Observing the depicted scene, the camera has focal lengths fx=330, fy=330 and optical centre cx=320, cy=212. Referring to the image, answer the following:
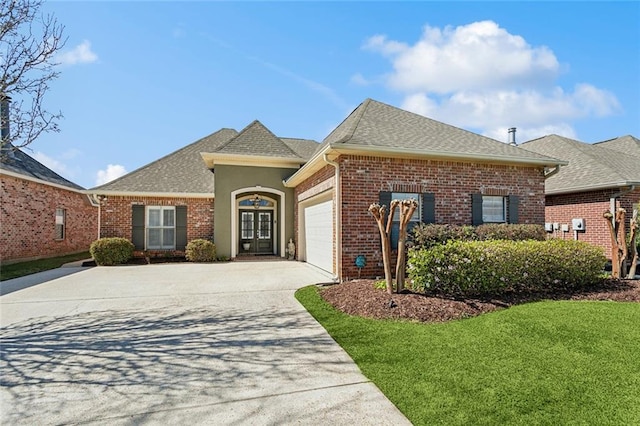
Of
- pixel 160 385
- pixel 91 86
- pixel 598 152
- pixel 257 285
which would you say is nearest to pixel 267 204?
pixel 257 285

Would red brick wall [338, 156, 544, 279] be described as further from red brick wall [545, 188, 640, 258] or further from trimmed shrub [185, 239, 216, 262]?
trimmed shrub [185, 239, 216, 262]

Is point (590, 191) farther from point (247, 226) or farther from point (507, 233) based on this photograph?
point (247, 226)

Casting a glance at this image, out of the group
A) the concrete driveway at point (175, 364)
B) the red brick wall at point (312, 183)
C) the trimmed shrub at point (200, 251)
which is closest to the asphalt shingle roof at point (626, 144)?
the red brick wall at point (312, 183)

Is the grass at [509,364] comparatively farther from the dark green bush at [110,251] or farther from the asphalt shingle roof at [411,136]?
the dark green bush at [110,251]

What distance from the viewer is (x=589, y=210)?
11477 mm

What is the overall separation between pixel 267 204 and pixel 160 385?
12554 millimetres

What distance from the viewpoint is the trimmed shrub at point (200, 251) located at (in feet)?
44.0

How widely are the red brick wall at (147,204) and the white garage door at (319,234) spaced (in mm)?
4610

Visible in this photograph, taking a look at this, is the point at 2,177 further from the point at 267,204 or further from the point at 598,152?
the point at 598,152

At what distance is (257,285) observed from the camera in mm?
8383

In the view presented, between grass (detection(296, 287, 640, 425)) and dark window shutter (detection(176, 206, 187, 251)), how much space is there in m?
10.3

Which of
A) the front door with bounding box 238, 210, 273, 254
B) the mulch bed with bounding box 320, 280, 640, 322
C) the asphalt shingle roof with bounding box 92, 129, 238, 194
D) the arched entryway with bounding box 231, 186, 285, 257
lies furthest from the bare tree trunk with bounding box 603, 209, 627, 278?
the asphalt shingle roof with bounding box 92, 129, 238, 194

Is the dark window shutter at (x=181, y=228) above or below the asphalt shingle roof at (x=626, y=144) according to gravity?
below

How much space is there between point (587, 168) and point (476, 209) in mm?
6464
